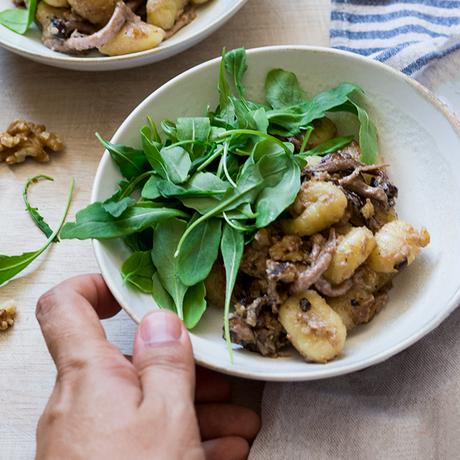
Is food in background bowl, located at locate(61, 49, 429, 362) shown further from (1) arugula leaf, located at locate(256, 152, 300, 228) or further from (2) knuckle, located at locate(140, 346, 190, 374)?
(2) knuckle, located at locate(140, 346, 190, 374)

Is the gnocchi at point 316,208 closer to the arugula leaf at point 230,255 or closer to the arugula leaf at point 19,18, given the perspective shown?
the arugula leaf at point 230,255

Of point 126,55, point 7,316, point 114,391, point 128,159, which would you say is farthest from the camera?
point 126,55

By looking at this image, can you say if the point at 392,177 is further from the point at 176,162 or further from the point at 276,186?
the point at 176,162

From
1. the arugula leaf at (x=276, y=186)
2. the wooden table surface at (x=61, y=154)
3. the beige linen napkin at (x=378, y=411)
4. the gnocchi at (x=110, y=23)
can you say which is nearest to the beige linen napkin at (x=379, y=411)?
the beige linen napkin at (x=378, y=411)

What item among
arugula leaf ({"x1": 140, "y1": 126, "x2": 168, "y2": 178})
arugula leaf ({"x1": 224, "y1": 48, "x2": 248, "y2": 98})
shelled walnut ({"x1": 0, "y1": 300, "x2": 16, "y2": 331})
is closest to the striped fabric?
arugula leaf ({"x1": 224, "y1": 48, "x2": 248, "y2": 98})

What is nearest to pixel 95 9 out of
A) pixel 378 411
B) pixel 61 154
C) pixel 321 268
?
pixel 61 154

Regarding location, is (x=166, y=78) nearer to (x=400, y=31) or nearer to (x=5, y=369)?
(x=400, y=31)
